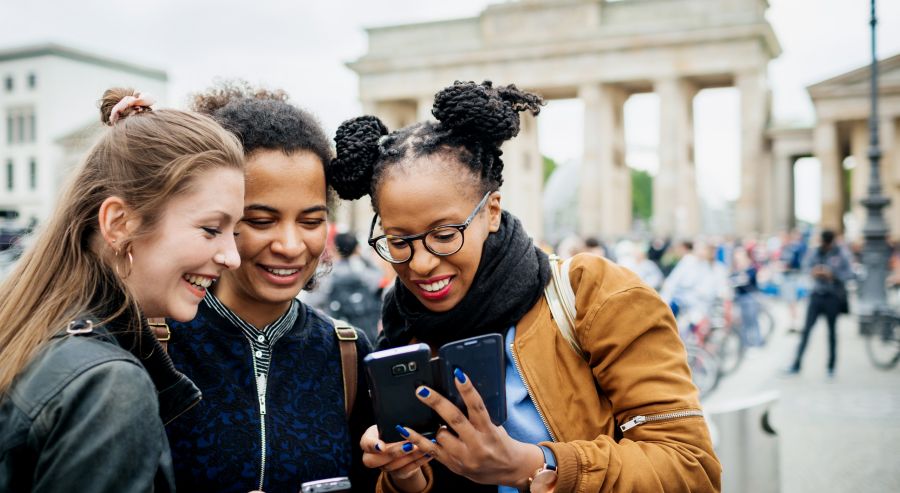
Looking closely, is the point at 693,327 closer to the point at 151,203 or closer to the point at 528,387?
the point at 528,387

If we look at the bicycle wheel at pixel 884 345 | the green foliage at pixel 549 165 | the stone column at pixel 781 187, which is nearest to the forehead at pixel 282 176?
the bicycle wheel at pixel 884 345

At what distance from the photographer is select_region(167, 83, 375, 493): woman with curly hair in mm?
2422

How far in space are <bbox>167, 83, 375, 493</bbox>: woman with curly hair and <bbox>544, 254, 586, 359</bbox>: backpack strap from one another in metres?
0.79

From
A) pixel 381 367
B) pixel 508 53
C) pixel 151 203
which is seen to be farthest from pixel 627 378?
pixel 508 53

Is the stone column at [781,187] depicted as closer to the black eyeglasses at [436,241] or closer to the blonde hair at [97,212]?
the black eyeglasses at [436,241]

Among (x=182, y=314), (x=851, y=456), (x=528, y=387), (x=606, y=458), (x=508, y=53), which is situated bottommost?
(x=851, y=456)

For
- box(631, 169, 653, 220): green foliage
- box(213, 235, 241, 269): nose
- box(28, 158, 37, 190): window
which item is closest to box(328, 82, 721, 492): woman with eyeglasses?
box(213, 235, 241, 269): nose

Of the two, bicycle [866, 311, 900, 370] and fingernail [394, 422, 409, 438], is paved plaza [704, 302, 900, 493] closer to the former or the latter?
bicycle [866, 311, 900, 370]

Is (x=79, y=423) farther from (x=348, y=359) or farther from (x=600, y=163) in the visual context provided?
(x=600, y=163)

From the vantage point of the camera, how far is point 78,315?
71.0 inches

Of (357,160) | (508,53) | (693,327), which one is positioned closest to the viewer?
(357,160)

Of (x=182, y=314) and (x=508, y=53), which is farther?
(x=508, y=53)

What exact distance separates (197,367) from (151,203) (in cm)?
76

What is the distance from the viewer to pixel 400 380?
81.4 inches
